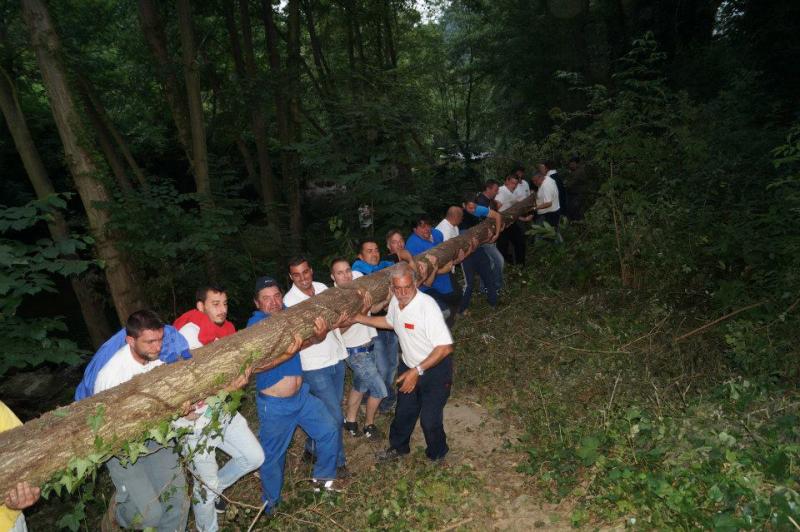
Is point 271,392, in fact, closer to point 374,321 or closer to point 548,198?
point 374,321

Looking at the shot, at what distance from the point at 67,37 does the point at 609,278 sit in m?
11.9

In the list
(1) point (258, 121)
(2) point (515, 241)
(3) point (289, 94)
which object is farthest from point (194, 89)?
(2) point (515, 241)

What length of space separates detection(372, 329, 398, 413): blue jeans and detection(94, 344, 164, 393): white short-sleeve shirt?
2380 mm

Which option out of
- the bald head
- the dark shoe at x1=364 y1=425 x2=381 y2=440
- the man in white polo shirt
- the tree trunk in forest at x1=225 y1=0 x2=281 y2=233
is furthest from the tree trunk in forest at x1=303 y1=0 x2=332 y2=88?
the man in white polo shirt

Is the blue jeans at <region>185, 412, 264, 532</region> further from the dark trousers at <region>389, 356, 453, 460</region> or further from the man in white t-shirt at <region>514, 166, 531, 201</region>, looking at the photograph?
the man in white t-shirt at <region>514, 166, 531, 201</region>

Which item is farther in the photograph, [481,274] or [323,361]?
[481,274]

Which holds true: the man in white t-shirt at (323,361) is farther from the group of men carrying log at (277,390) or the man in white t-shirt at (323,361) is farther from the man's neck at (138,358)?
the man's neck at (138,358)

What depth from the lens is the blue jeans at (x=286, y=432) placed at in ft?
13.3

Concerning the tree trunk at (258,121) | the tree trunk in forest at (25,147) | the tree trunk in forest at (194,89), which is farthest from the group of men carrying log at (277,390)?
the tree trunk at (258,121)

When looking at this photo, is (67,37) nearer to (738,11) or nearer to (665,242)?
(665,242)

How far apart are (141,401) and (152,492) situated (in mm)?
973

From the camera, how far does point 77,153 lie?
6.53 m

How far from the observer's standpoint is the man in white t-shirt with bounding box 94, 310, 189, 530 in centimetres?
339

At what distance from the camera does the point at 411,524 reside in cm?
370
